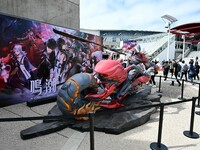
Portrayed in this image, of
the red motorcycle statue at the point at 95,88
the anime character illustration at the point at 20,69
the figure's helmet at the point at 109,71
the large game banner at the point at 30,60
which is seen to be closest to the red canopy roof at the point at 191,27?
the large game banner at the point at 30,60

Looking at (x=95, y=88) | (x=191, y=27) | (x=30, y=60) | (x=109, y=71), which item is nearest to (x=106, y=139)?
(x=95, y=88)

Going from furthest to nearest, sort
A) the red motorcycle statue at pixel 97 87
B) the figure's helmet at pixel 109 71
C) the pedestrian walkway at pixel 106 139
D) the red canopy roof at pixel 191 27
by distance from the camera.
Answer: the red canopy roof at pixel 191 27
the figure's helmet at pixel 109 71
the red motorcycle statue at pixel 97 87
the pedestrian walkway at pixel 106 139

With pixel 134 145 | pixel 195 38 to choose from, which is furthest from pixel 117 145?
pixel 195 38

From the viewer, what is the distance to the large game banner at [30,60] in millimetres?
5578

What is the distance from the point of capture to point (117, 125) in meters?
4.01

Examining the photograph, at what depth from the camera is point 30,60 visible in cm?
610

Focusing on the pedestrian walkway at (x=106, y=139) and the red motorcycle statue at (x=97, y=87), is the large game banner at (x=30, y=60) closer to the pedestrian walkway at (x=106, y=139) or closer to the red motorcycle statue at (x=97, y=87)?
the pedestrian walkway at (x=106, y=139)

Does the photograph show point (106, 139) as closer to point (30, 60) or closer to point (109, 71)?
point (109, 71)

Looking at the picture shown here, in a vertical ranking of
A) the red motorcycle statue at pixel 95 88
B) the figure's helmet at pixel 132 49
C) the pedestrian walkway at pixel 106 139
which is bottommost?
the pedestrian walkway at pixel 106 139

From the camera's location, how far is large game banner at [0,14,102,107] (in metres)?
5.58

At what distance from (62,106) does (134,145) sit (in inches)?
66.5

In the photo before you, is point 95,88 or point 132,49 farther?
point 132,49

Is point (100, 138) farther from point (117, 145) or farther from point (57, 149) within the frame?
point (57, 149)

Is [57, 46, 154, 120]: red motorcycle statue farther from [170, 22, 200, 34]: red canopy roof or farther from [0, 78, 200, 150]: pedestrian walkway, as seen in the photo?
[170, 22, 200, 34]: red canopy roof
